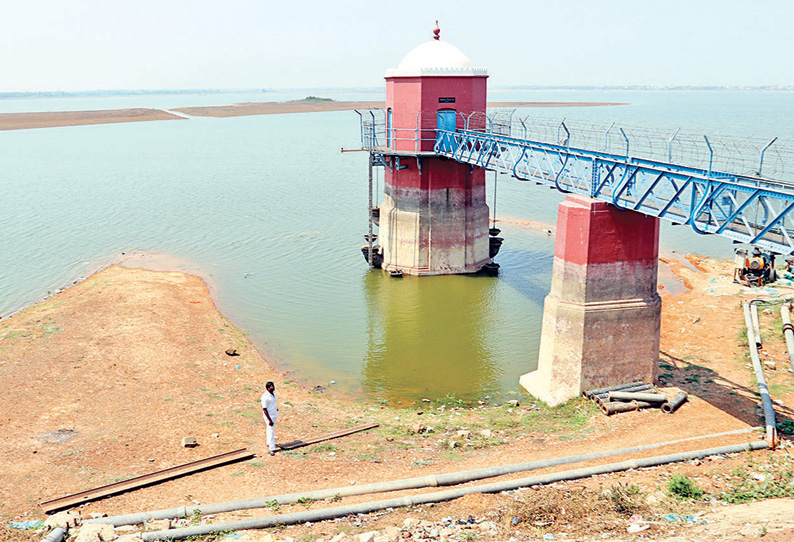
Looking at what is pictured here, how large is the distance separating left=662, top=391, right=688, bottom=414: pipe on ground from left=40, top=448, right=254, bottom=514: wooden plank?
1149 cm

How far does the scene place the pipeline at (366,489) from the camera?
12.7 metres

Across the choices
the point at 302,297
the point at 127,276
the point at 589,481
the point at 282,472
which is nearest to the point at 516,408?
the point at 589,481

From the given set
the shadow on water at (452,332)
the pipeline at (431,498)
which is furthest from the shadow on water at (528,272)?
the pipeline at (431,498)

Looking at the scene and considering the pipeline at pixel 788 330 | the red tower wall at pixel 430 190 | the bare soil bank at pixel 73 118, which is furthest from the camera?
the bare soil bank at pixel 73 118

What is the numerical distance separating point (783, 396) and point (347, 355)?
48.1 ft

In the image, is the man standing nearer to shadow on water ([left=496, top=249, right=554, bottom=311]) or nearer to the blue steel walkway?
the blue steel walkway

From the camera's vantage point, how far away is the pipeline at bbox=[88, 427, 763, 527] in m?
12.7

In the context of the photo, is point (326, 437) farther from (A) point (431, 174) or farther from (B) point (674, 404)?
(A) point (431, 174)

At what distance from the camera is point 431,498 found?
13617 millimetres

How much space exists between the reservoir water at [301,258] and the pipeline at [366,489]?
6.75 meters

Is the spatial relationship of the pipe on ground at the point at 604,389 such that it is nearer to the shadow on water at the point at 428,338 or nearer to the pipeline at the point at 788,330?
the shadow on water at the point at 428,338

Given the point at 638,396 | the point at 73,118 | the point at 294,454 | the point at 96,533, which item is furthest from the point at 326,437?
the point at 73,118

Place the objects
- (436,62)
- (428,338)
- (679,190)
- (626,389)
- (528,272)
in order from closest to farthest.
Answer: (679,190) → (626,389) → (428,338) → (436,62) → (528,272)

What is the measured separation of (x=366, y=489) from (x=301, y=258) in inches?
1047
